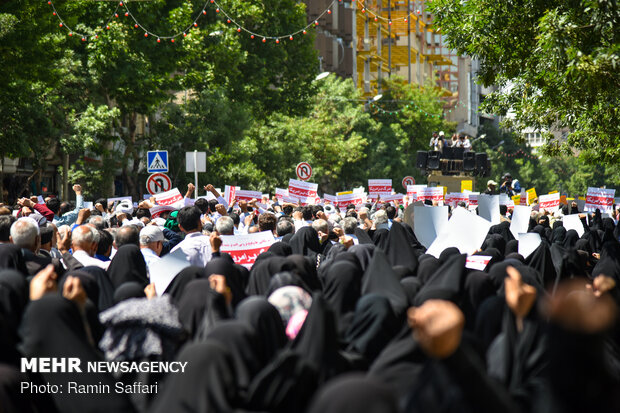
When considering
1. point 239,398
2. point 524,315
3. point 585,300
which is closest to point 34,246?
point 239,398

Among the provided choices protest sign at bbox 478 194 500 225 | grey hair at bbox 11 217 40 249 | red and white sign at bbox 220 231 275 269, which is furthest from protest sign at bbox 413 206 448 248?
grey hair at bbox 11 217 40 249

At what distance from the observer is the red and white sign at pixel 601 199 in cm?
2184

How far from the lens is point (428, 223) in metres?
11.7

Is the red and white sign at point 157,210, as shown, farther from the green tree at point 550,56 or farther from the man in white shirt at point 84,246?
the man in white shirt at point 84,246

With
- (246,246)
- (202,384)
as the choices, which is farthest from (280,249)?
(202,384)

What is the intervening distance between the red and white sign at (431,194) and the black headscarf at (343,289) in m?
16.7

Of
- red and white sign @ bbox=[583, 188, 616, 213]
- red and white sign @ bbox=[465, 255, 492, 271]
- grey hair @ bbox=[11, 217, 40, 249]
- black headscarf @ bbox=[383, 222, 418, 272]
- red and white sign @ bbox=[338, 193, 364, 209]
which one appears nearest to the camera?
grey hair @ bbox=[11, 217, 40, 249]

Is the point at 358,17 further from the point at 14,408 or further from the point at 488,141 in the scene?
the point at 14,408

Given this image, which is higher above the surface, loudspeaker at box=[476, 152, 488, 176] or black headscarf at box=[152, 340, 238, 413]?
loudspeaker at box=[476, 152, 488, 176]

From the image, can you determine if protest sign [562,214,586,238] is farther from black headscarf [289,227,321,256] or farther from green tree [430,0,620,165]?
black headscarf [289,227,321,256]

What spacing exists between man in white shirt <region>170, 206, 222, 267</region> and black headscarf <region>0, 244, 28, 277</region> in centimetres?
159

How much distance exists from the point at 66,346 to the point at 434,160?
33075 mm

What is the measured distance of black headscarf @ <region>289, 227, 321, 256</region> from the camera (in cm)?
976

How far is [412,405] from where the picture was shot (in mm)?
3346
